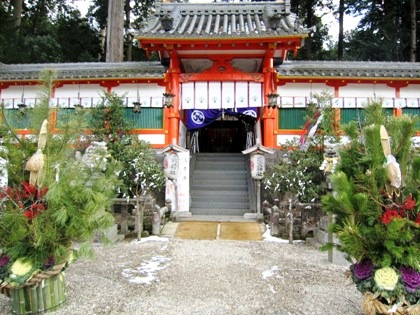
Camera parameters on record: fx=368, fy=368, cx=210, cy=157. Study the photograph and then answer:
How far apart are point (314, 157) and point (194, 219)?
3.56m

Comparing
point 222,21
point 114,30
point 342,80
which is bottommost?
point 342,80

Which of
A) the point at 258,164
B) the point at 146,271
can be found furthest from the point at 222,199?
the point at 146,271

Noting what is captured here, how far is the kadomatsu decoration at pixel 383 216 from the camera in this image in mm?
3391

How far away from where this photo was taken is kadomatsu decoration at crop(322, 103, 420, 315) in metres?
3.39

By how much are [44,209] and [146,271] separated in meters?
2.27

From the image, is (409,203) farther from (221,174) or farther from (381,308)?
(221,174)

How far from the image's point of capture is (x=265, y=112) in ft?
38.0

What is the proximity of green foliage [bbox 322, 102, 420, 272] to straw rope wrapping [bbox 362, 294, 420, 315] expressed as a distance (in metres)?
0.34

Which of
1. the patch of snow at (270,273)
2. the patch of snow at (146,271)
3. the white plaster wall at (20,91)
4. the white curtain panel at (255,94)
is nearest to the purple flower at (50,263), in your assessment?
the patch of snow at (146,271)

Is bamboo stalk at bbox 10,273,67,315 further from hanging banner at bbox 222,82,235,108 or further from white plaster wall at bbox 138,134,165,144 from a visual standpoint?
hanging banner at bbox 222,82,235,108

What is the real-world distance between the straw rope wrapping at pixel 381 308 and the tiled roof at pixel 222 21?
8.19 meters

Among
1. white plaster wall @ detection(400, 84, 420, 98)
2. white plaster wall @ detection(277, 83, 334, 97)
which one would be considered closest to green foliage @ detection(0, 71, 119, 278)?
white plaster wall @ detection(277, 83, 334, 97)

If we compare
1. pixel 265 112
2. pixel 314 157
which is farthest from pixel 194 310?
pixel 265 112

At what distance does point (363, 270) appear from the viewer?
3648mm
